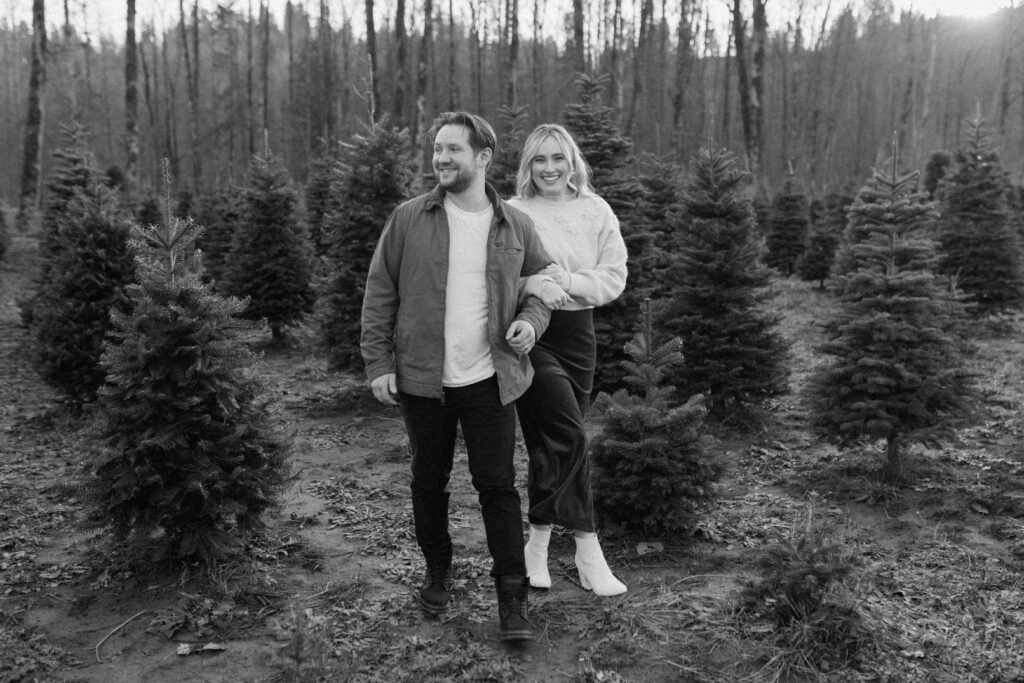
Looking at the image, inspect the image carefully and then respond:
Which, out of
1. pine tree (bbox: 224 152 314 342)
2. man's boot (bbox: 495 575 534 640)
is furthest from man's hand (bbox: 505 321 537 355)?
pine tree (bbox: 224 152 314 342)

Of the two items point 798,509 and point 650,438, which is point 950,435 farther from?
point 650,438

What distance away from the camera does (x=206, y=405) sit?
3979 mm

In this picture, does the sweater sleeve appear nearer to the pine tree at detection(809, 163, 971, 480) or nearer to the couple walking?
the couple walking

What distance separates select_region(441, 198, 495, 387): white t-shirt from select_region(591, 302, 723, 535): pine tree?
1.34 metres

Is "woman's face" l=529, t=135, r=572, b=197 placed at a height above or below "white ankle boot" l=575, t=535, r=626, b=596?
above

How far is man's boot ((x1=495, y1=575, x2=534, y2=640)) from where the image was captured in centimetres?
337

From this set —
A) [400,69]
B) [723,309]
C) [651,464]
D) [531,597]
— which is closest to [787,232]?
[400,69]

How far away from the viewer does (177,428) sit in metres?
3.88

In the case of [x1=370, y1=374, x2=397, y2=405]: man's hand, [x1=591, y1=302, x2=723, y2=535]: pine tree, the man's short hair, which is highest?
the man's short hair

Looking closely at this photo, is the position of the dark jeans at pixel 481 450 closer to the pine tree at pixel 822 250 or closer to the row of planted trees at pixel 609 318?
the row of planted trees at pixel 609 318

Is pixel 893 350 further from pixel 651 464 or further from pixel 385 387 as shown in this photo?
pixel 385 387

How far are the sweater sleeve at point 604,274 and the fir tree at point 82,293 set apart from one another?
460 cm

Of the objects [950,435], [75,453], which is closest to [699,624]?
[950,435]

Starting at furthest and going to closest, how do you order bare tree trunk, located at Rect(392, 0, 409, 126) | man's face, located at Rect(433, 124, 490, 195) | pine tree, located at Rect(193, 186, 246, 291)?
1. bare tree trunk, located at Rect(392, 0, 409, 126)
2. pine tree, located at Rect(193, 186, 246, 291)
3. man's face, located at Rect(433, 124, 490, 195)
